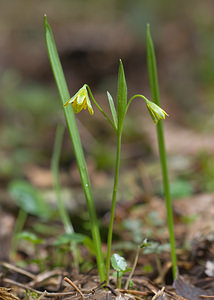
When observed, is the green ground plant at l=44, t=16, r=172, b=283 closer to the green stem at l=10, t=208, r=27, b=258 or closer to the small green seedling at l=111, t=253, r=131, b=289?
the small green seedling at l=111, t=253, r=131, b=289

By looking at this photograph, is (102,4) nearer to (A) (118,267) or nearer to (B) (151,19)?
(B) (151,19)

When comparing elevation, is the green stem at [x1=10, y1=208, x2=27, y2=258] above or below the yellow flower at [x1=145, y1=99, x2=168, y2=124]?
below

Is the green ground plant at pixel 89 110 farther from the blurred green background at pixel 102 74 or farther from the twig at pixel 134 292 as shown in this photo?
the blurred green background at pixel 102 74

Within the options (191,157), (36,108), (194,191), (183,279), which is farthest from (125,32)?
(183,279)

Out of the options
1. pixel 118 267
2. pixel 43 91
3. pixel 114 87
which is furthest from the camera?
pixel 114 87

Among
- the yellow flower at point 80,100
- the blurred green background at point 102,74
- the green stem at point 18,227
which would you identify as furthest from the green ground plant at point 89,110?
the blurred green background at point 102,74

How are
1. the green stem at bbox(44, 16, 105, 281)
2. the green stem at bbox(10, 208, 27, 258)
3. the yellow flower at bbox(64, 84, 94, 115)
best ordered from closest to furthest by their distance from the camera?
1. the yellow flower at bbox(64, 84, 94, 115)
2. the green stem at bbox(44, 16, 105, 281)
3. the green stem at bbox(10, 208, 27, 258)

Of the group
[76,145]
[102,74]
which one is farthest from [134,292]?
[102,74]

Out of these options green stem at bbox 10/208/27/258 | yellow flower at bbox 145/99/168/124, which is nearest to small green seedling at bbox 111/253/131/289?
yellow flower at bbox 145/99/168/124
